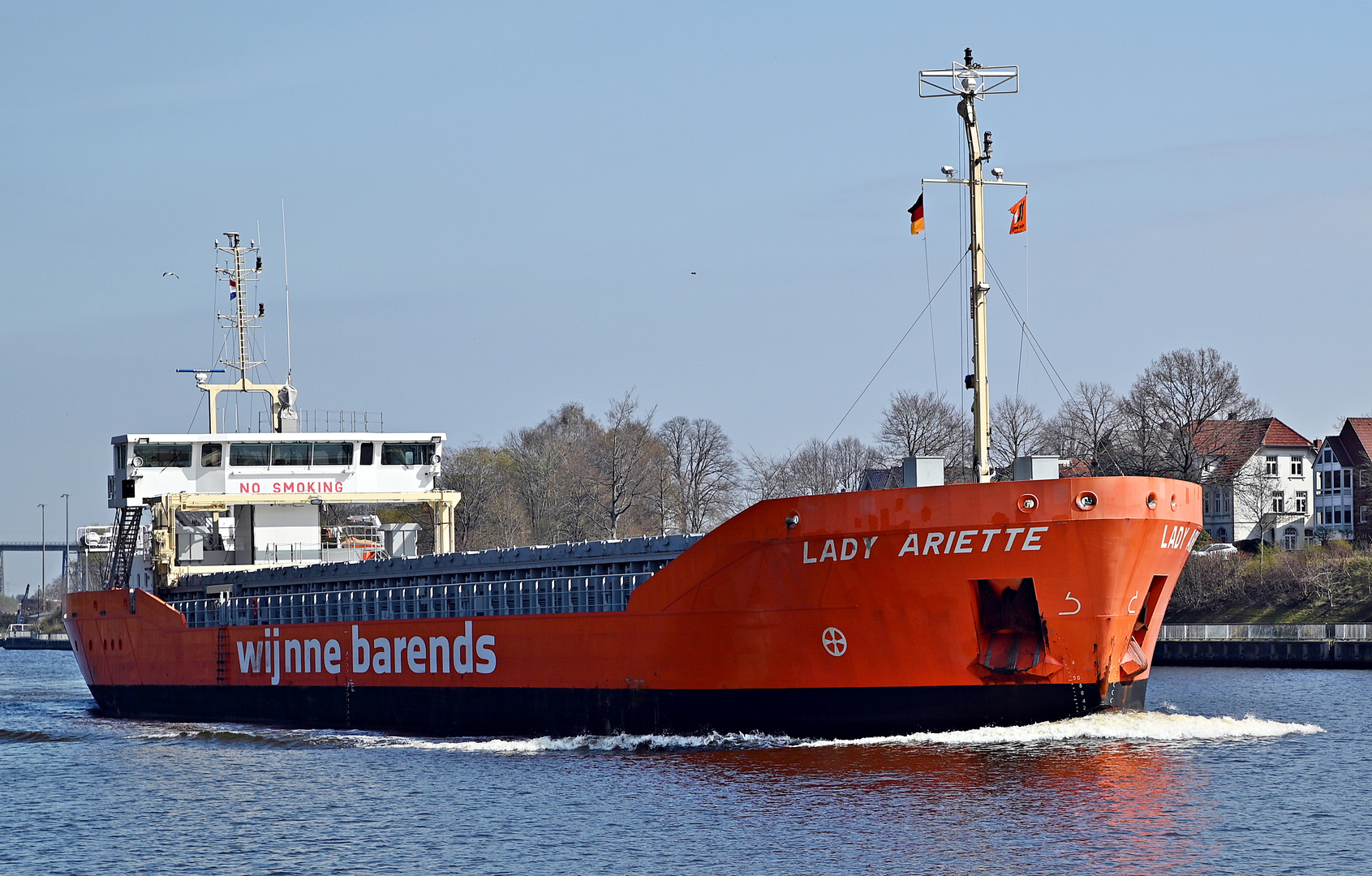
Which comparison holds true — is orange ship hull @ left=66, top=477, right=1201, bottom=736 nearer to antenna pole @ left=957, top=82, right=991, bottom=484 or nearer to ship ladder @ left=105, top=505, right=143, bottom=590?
antenna pole @ left=957, top=82, right=991, bottom=484

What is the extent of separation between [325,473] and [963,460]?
30727mm

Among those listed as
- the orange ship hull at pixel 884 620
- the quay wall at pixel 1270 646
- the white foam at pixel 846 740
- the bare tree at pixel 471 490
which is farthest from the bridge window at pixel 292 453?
the bare tree at pixel 471 490

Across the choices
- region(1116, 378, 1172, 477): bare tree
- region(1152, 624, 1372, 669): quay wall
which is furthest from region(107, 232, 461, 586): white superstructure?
region(1116, 378, 1172, 477): bare tree

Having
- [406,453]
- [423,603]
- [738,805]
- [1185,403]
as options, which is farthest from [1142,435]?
[738,805]

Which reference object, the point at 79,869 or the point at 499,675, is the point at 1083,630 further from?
the point at 79,869

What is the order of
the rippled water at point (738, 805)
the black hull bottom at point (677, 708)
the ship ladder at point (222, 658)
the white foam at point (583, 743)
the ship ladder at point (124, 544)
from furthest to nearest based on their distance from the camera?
the ship ladder at point (124, 544)
the ship ladder at point (222, 658)
the white foam at point (583, 743)
the black hull bottom at point (677, 708)
the rippled water at point (738, 805)

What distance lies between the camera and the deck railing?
24047 mm

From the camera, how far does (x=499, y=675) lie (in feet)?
83.1

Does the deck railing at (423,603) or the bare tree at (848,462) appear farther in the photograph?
the bare tree at (848,462)

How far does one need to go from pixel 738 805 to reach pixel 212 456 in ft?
65.2

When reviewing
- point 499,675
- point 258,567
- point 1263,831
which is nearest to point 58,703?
point 258,567

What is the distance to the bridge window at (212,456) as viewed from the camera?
33.7 m

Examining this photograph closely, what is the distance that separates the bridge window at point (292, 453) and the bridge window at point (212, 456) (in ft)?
4.01

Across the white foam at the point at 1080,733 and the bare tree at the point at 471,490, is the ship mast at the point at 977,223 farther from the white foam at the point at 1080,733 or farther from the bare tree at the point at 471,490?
the bare tree at the point at 471,490
